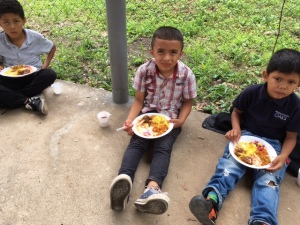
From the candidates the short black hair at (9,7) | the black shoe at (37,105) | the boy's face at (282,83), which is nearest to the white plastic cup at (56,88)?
the black shoe at (37,105)

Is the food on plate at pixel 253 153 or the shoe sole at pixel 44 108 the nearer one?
the food on plate at pixel 253 153

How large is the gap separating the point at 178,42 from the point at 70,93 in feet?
4.60

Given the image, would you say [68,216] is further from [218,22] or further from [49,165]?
[218,22]

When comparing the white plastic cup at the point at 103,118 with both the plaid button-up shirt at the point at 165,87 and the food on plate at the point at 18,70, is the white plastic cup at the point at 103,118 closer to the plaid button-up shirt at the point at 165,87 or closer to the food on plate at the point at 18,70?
the plaid button-up shirt at the point at 165,87

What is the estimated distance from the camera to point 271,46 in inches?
164

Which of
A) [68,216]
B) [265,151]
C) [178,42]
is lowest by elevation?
[68,216]

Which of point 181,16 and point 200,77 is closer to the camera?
point 200,77

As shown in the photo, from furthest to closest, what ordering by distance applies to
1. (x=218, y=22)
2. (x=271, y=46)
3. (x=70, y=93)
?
(x=218, y=22) → (x=271, y=46) → (x=70, y=93)

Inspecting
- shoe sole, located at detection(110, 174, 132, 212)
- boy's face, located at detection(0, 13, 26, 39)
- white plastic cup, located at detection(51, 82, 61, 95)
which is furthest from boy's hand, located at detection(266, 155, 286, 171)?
boy's face, located at detection(0, 13, 26, 39)

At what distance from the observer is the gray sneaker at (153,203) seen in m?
1.89

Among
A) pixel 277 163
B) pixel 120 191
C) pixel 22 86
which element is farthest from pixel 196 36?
pixel 120 191

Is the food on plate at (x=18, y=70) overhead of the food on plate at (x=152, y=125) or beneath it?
overhead

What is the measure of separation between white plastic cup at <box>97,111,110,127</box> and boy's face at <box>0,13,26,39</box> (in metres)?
1.16

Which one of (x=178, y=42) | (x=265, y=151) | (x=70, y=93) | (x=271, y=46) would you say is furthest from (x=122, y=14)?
(x=271, y=46)
